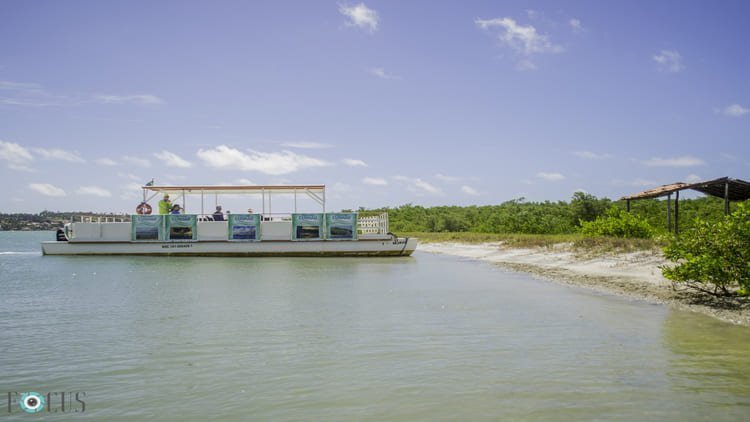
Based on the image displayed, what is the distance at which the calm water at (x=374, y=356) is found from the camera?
6078 mm

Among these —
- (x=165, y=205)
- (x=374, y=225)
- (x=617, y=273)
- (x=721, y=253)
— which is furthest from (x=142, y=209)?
(x=721, y=253)

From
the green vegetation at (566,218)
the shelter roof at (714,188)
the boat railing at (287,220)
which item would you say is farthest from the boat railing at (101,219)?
the shelter roof at (714,188)

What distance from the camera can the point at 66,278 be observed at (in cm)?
2052

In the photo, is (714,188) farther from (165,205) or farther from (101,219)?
(101,219)

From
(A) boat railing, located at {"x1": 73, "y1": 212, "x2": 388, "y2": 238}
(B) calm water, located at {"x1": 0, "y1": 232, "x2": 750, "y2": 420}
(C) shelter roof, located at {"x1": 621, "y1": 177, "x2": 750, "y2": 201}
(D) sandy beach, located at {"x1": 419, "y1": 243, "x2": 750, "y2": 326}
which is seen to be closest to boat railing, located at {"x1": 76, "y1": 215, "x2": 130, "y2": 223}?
(A) boat railing, located at {"x1": 73, "y1": 212, "x2": 388, "y2": 238}

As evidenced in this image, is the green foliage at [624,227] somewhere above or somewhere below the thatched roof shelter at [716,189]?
below

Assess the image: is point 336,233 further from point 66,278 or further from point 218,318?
point 218,318

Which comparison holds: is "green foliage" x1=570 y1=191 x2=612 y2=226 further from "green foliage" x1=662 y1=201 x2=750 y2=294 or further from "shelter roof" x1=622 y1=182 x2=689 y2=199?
"green foliage" x1=662 y1=201 x2=750 y2=294

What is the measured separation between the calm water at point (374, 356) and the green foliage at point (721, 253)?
1.31 metres

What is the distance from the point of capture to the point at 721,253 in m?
12.1

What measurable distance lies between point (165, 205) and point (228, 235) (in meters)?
4.17

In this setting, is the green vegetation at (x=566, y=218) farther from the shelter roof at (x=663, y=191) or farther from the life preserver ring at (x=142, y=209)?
the life preserver ring at (x=142, y=209)

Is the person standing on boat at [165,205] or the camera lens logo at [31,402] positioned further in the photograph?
the person standing on boat at [165,205]

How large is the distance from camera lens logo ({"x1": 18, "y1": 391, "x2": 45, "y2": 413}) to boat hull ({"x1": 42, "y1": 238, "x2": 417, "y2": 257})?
25006 mm
